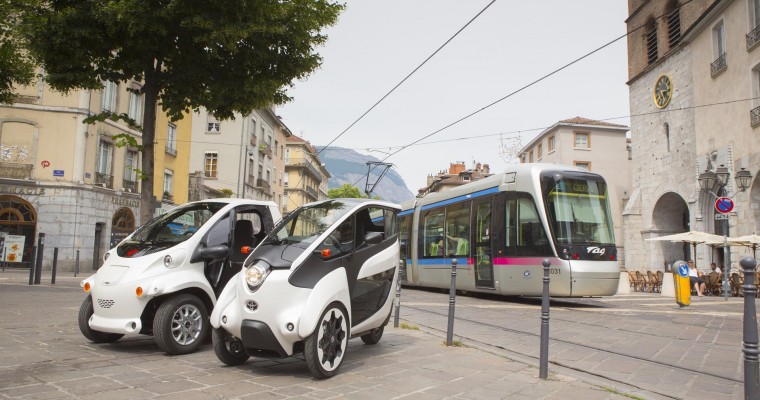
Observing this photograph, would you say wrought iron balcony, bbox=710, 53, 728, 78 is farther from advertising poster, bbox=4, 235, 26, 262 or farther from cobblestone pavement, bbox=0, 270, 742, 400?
advertising poster, bbox=4, 235, 26, 262

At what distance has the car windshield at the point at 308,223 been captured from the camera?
17.5ft

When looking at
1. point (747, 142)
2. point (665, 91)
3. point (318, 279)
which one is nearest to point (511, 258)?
point (318, 279)

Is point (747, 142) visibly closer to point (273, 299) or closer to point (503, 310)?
point (503, 310)

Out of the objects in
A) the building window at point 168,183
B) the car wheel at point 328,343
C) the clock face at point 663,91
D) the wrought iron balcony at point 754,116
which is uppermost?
the clock face at point 663,91

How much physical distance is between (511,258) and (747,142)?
14095 mm

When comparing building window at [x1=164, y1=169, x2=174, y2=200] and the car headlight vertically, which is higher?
building window at [x1=164, y1=169, x2=174, y2=200]

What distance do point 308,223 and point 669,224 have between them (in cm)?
2875

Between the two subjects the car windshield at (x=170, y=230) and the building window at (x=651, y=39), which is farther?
the building window at (x=651, y=39)

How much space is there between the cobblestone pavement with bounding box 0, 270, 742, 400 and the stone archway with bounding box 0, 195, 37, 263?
1827 centimetres

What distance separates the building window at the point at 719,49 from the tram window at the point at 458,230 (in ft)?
50.1

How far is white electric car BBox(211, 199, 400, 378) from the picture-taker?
15.4 ft

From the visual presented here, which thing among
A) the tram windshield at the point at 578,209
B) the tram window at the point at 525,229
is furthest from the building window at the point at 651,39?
the tram window at the point at 525,229

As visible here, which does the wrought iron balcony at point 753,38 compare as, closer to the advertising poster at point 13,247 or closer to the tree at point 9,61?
the tree at point 9,61

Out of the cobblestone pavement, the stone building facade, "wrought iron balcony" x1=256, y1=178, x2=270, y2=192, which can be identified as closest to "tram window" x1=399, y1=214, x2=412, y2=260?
the cobblestone pavement
